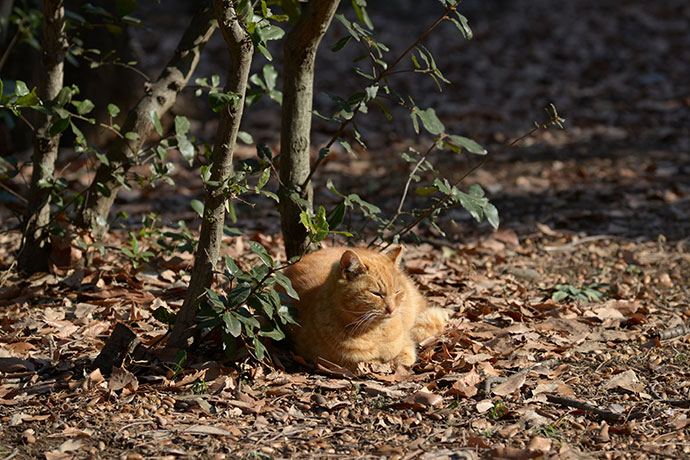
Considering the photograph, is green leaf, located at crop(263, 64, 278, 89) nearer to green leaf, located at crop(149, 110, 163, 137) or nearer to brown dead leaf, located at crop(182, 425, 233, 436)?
green leaf, located at crop(149, 110, 163, 137)

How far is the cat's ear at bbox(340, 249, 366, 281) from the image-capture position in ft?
11.6

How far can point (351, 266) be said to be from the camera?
3.58 metres

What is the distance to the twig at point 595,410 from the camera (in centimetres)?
319

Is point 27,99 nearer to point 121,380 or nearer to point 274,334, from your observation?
point 121,380

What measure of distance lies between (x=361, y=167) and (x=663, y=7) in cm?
846

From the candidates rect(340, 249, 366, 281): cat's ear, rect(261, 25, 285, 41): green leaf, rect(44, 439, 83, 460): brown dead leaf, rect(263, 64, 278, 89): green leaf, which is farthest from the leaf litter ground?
rect(261, 25, 285, 41): green leaf

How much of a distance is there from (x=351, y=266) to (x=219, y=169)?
805mm

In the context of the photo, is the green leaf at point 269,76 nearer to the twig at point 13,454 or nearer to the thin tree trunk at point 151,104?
the thin tree trunk at point 151,104

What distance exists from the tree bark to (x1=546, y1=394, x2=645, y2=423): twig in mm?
1550

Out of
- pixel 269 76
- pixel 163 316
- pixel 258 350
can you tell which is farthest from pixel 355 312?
pixel 269 76

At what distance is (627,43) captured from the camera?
1182cm

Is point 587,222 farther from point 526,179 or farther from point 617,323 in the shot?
point 617,323

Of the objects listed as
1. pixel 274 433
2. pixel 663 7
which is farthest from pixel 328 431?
pixel 663 7

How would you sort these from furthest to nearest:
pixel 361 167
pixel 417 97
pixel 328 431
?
pixel 417 97, pixel 361 167, pixel 328 431
